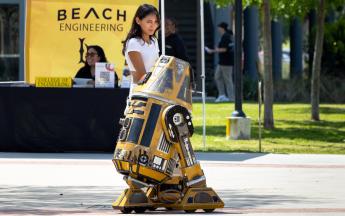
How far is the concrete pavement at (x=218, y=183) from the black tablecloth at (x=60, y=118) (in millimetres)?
234

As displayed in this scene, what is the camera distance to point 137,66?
35.9 feet

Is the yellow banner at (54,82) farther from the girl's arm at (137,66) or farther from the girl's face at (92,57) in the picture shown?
the girl's arm at (137,66)

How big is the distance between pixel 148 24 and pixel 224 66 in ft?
59.1

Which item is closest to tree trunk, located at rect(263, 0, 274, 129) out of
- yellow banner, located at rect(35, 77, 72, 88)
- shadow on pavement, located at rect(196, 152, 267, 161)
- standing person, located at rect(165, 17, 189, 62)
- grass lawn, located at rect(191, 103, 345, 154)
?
grass lawn, located at rect(191, 103, 345, 154)

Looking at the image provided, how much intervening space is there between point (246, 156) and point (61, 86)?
2.93m

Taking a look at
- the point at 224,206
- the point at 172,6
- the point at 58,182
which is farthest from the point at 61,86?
the point at 172,6

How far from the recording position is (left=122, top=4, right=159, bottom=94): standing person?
10953 millimetres

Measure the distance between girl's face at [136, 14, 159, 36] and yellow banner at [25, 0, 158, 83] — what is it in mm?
7996

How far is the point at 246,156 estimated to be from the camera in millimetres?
16562

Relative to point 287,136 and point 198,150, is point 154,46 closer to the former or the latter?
point 198,150

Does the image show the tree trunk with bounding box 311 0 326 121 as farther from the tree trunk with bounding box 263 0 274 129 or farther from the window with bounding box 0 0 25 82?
the window with bounding box 0 0 25 82

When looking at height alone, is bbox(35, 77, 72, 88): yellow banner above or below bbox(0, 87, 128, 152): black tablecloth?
above

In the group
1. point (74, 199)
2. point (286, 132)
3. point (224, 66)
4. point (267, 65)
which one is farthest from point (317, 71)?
point (74, 199)

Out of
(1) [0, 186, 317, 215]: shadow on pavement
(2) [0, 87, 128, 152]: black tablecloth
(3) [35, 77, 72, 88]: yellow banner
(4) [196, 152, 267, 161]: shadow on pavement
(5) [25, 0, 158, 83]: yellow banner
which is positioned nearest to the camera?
(1) [0, 186, 317, 215]: shadow on pavement
